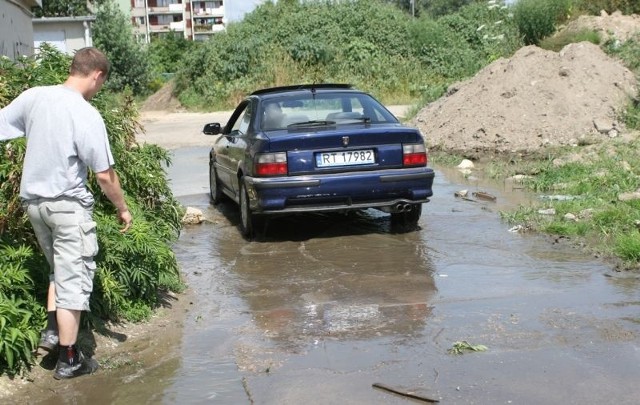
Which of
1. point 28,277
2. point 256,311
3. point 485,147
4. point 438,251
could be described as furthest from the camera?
point 485,147

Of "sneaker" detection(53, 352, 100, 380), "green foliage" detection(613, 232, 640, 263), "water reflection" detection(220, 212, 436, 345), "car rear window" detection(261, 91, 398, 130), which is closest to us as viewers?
"sneaker" detection(53, 352, 100, 380)

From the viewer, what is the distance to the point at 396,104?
30594 millimetres

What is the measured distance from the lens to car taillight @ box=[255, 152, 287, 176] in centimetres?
815

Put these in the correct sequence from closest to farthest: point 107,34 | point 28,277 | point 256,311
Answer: point 28,277, point 256,311, point 107,34

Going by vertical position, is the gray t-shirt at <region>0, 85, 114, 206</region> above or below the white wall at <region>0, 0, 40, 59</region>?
below

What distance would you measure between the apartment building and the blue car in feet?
340

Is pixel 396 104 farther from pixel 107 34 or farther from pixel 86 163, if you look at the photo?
pixel 86 163

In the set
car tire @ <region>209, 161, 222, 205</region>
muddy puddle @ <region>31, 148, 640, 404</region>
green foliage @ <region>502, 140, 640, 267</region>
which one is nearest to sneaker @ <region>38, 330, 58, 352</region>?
muddy puddle @ <region>31, 148, 640, 404</region>

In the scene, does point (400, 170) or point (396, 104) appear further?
point (396, 104)

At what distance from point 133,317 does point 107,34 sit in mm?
37178

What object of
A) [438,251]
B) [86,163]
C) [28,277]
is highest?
[86,163]

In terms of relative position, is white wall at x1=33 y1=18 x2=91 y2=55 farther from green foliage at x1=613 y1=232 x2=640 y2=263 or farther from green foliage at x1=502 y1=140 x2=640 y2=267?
green foliage at x1=613 y1=232 x2=640 y2=263

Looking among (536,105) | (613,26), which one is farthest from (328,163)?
(613,26)


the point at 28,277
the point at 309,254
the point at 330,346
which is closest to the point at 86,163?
the point at 28,277
